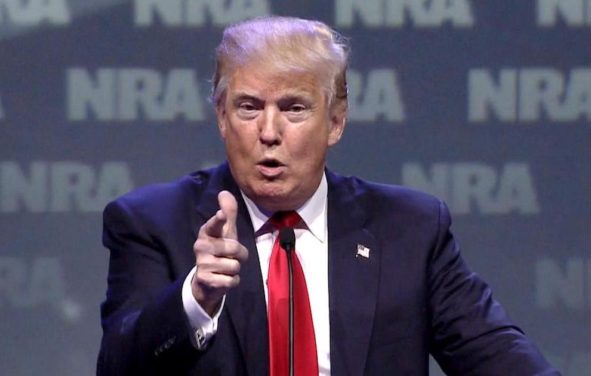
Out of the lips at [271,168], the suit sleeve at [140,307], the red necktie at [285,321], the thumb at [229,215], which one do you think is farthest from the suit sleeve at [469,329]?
the thumb at [229,215]

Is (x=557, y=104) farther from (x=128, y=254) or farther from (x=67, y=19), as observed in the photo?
(x=128, y=254)

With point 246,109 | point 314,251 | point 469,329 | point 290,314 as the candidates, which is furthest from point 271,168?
point 469,329

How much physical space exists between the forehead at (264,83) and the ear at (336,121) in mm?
151

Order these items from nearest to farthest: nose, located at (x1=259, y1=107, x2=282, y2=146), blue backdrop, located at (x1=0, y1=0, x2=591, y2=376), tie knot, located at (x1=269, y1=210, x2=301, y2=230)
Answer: nose, located at (x1=259, y1=107, x2=282, y2=146) < tie knot, located at (x1=269, y1=210, x2=301, y2=230) < blue backdrop, located at (x1=0, y1=0, x2=591, y2=376)

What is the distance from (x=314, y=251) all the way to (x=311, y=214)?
0.07 metres

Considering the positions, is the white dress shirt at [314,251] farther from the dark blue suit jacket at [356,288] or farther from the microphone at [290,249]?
the microphone at [290,249]

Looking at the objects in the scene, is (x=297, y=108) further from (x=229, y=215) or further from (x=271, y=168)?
(x=229, y=215)

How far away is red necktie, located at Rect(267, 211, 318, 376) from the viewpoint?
2.36m

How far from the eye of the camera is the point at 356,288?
2.46 meters

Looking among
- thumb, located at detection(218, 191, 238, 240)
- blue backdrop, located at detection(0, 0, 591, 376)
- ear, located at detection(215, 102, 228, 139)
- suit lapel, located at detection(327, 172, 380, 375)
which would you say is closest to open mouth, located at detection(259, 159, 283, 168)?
ear, located at detection(215, 102, 228, 139)

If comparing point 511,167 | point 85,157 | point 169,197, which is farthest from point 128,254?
point 511,167

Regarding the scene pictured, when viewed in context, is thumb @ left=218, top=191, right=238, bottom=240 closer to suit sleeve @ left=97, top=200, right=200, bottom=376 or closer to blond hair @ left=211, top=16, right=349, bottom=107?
suit sleeve @ left=97, top=200, right=200, bottom=376

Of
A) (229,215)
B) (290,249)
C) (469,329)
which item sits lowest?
(469,329)

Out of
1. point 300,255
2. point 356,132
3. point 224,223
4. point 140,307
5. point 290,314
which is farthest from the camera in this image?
point 356,132
